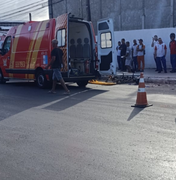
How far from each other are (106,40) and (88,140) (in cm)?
665

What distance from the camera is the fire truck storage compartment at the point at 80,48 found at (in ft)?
37.4

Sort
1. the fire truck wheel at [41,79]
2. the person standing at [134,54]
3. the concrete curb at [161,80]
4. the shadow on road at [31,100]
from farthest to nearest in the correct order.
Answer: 1. the person standing at [134,54]
2. the concrete curb at [161,80]
3. the fire truck wheel at [41,79]
4. the shadow on road at [31,100]

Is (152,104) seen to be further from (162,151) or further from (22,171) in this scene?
(22,171)

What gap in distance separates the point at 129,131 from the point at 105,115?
1.33m

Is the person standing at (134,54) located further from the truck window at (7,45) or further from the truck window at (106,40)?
the truck window at (7,45)

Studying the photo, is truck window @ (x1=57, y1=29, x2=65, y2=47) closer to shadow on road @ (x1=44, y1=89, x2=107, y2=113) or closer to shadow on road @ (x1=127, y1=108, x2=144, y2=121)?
shadow on road @ (x1=44, y1=89, x2=107, y2=113)

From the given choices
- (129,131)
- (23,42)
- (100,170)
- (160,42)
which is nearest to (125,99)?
(129,131)

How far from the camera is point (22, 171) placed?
3.84 meters

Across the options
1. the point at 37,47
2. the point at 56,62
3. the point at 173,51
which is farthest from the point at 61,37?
the point at 173,51

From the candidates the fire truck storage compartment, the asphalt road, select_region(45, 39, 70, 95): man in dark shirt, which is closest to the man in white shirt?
the fire truck storage compartment

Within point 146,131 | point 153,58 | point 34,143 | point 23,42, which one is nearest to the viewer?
point 34,143

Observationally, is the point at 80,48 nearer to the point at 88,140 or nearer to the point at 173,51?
the point at 173,51

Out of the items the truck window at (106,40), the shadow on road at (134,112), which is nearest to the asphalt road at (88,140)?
the shadow on road at (134,112)

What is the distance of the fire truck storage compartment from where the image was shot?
11.4 m
